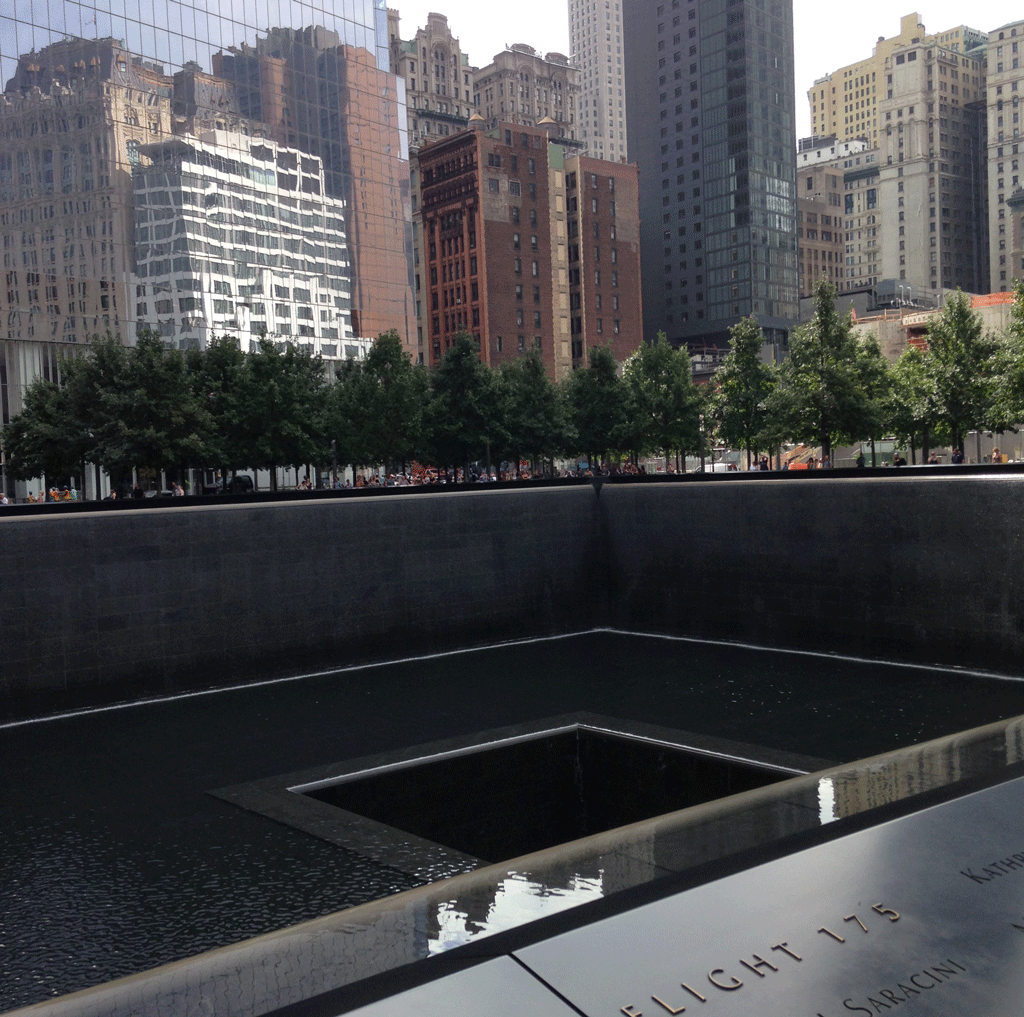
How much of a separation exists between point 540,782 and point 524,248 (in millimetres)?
112736

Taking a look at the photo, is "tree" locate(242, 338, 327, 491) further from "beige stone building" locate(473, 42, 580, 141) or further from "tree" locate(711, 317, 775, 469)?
"beige stone building" locate(473, 42, 580, 141)

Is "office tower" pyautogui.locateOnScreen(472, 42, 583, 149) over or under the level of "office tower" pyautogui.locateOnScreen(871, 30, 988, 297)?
over

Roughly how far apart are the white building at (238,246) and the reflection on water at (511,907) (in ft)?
167

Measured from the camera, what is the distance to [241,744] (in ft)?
40.8

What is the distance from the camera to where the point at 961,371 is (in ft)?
145

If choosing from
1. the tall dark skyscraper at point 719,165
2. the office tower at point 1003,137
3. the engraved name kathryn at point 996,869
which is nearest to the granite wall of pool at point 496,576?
the engraved name kathryn at point 996,869

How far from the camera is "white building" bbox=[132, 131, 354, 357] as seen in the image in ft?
186

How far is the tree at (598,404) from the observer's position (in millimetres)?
54875

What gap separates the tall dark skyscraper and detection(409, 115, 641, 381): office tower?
25.7 metres

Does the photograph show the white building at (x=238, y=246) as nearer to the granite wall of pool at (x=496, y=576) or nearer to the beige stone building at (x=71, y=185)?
the beige stone building at (x=71, y=185)

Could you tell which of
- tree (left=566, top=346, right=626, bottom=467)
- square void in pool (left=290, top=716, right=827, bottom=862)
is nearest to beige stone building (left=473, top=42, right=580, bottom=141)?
tree (left=566, top=346, right=626, bottom=467)

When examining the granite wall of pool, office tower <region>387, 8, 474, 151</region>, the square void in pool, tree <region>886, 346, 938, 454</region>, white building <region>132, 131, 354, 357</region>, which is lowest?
the square void in pool

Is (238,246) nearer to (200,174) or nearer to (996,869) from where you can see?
(200,174)

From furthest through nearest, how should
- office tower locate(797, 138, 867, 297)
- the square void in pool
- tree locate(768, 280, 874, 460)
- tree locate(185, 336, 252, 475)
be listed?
office tower locate(797, 138, 867, 297) → tree locate(185, 336, 252, 475) → tree locate(768, 280, 874, 460) → the square void in pool
